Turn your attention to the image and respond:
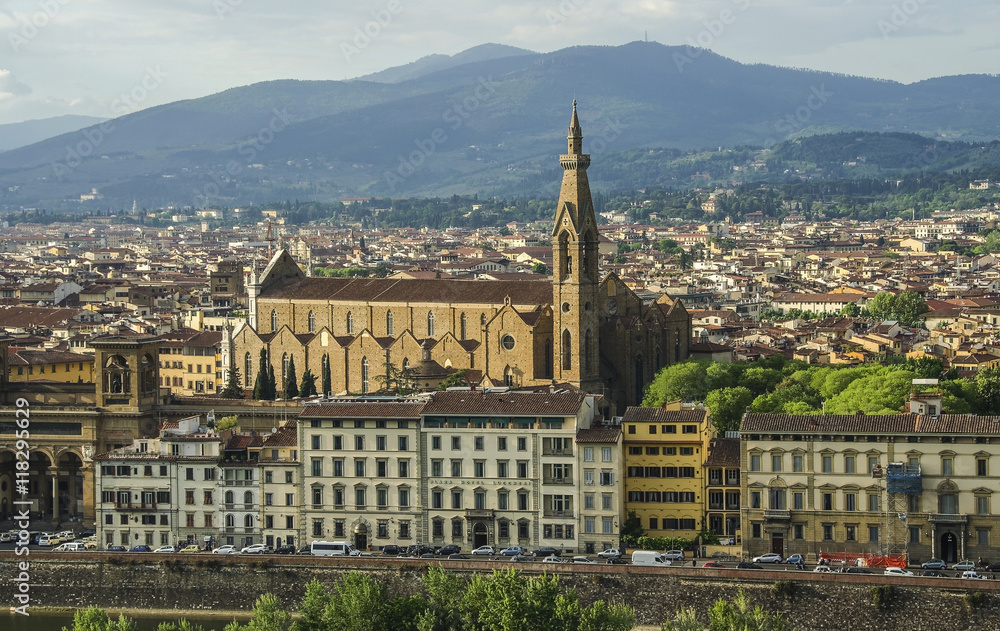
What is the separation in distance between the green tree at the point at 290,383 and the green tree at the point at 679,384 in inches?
656

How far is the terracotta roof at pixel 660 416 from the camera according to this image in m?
57.8

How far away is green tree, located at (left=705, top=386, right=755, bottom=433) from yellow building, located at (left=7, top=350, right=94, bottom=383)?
2861 cm

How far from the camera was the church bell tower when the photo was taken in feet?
264

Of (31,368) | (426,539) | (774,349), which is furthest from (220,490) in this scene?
(774,349)

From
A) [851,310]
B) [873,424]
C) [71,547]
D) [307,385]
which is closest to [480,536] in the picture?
[873,424]

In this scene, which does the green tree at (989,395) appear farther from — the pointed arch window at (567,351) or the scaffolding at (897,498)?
the pointed arch window at (567,351)

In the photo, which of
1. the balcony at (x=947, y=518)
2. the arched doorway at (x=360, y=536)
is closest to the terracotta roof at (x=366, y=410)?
the arched doorway at (x=360, y=536)

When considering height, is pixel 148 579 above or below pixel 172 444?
below

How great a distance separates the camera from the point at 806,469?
178ft

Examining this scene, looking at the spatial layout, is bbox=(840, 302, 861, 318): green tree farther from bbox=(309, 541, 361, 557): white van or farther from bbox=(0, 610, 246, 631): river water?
bbox=(0, 610, 246, 631): river water

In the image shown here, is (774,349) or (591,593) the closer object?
(591,593)

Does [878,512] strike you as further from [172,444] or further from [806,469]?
[172,444]

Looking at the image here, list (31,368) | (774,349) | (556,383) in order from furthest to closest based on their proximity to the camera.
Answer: (774,349), (31,368), (556,383)

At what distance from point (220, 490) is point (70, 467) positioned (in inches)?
361
